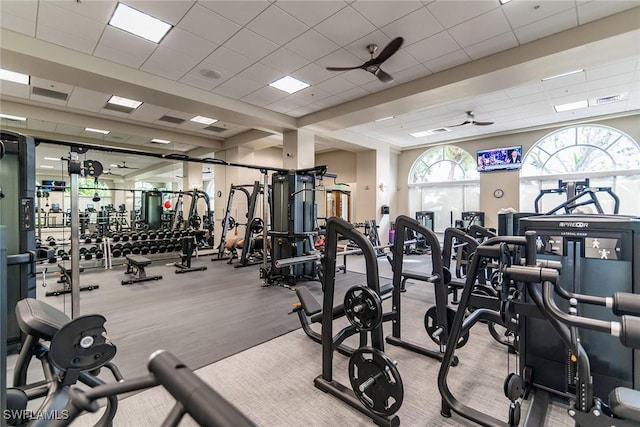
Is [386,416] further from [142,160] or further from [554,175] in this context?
[142,160]

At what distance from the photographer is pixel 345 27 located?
3730mm

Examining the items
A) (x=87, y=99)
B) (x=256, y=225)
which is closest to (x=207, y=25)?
(x=256, y=225)

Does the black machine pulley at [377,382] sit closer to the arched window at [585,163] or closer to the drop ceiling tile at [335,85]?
the drop ceiling tile at [335,85]

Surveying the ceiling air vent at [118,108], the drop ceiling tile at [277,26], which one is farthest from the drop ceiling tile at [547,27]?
the ceiling air vent at [118,108]

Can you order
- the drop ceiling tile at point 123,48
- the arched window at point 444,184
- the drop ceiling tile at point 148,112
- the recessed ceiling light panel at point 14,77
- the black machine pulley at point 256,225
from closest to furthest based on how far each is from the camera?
the drop ceiling tile at point 123,48, the recessed ceiling light panel at point 14,77, the black machine pulley at point 256,225, the drop ceiling tile at point 148,112, the arched window at point 444,184

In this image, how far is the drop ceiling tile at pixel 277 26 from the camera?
3.47 meters

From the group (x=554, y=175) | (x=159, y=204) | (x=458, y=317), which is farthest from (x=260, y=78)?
(x=554, y=175)

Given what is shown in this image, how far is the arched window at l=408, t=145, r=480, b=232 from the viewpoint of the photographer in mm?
9461

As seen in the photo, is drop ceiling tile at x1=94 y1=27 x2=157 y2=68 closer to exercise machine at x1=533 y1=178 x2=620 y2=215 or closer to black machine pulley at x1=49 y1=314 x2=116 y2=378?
black machine pulley at x1=49 y1=314 x2=116 y2=378

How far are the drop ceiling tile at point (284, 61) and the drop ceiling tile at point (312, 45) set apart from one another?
11cm

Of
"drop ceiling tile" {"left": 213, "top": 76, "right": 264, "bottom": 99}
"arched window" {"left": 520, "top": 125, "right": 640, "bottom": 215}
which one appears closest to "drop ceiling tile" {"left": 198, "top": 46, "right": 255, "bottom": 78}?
"drop ceiling tile" {"left": 213, "top": 76, "right": 264, "bottom": 99}

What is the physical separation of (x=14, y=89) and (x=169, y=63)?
363 centimetres

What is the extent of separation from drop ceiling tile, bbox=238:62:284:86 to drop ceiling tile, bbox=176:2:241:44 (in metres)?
0.80

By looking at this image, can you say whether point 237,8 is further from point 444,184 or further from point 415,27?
point 444,184
